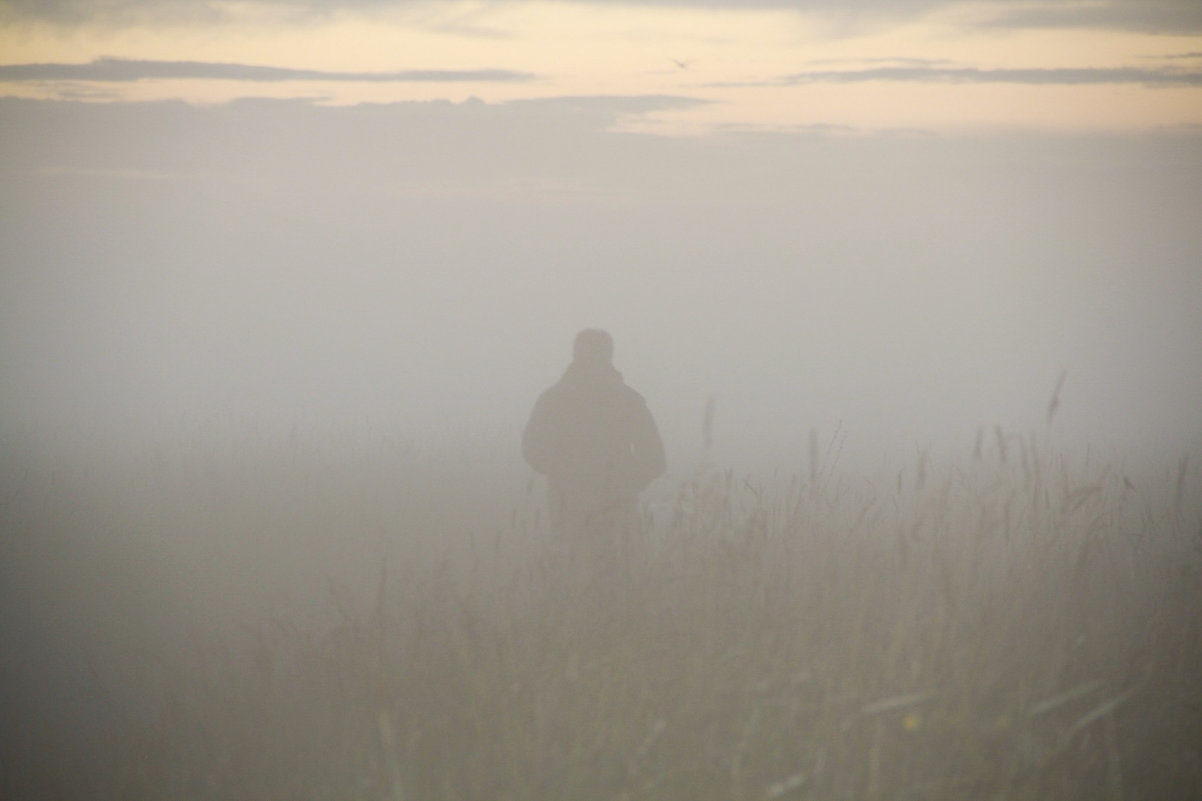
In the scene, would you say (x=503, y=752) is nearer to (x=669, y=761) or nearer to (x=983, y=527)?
(x=669, y=761)

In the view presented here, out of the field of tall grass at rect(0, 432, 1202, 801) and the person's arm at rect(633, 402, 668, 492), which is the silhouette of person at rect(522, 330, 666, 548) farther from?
the field of tall grass at rect(0, 432, 1202, 801)

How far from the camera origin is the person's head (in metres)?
7.31

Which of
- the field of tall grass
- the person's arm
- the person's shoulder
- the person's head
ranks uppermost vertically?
the person's head

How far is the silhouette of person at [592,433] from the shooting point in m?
7.27

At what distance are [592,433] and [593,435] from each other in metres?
0.01

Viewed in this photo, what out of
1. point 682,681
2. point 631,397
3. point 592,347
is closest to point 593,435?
point 631,397

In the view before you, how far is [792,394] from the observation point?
2792cm

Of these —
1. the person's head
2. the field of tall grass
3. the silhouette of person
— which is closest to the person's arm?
the silhouette of person

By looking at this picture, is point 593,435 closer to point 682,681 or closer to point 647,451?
point 647,451

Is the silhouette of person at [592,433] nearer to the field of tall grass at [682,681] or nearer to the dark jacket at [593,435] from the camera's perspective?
the dark jacket at [593,435]

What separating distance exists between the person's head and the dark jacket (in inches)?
1.6

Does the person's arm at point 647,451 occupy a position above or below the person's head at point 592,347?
below

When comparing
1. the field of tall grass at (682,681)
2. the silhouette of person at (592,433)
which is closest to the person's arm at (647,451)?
the silhouette of person at (592,433)

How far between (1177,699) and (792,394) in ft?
78.1
